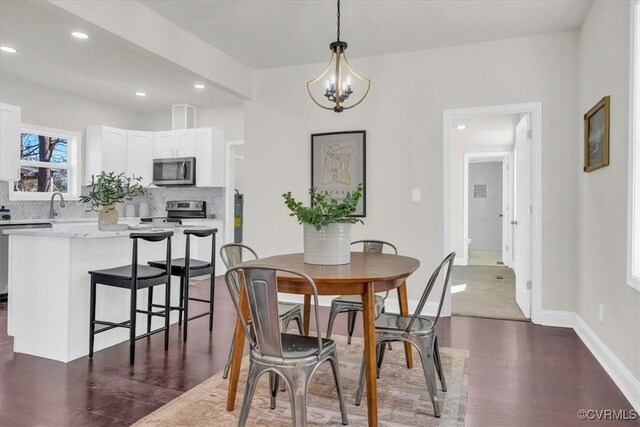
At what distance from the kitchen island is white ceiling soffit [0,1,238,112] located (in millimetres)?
1556

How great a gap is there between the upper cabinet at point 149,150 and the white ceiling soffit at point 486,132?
134 inches

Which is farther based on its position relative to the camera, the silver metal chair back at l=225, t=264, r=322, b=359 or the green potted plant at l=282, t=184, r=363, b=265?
the green potted plant at l=282, t=184, r=363, b=265

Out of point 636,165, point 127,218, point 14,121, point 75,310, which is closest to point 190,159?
point 127,218

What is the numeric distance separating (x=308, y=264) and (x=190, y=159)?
14.3ft

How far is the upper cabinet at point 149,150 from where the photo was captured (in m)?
6.14

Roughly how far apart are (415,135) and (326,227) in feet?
7.78

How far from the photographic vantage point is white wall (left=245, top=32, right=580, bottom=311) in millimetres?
3855

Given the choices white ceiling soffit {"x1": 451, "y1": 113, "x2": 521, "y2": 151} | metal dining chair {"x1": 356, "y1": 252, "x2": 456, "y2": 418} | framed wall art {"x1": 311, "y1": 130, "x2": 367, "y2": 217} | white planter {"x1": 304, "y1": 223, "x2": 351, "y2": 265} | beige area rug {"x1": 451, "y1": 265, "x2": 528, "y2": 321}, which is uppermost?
white ceiling soffit {"x1": 451, "y1": 113, "x2": 521, "y2": 151}

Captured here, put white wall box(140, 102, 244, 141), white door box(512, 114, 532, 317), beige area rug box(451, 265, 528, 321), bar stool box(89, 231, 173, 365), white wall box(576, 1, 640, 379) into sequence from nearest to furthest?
white wall box(576, 1, 640, 379) < bar stool box(89, 231, 173, 365) < white door box(512, 114, 532, 317) < beige area rug box(451, 265, 528, 321) < white wall box(140, 102, 244, 141)

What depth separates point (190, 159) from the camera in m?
6.18

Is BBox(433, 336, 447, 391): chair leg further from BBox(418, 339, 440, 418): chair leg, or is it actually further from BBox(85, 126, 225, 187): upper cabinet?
BBox(85, 126, 225, 187): upper cabinet

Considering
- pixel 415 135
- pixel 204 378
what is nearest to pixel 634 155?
pixel 415 135

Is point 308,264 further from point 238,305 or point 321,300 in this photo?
point 321,300

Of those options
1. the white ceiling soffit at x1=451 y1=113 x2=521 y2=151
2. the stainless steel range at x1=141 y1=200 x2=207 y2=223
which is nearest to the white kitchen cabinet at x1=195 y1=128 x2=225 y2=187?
the stainless steel range at x1=141 y1=200 x2=207 y2=223
